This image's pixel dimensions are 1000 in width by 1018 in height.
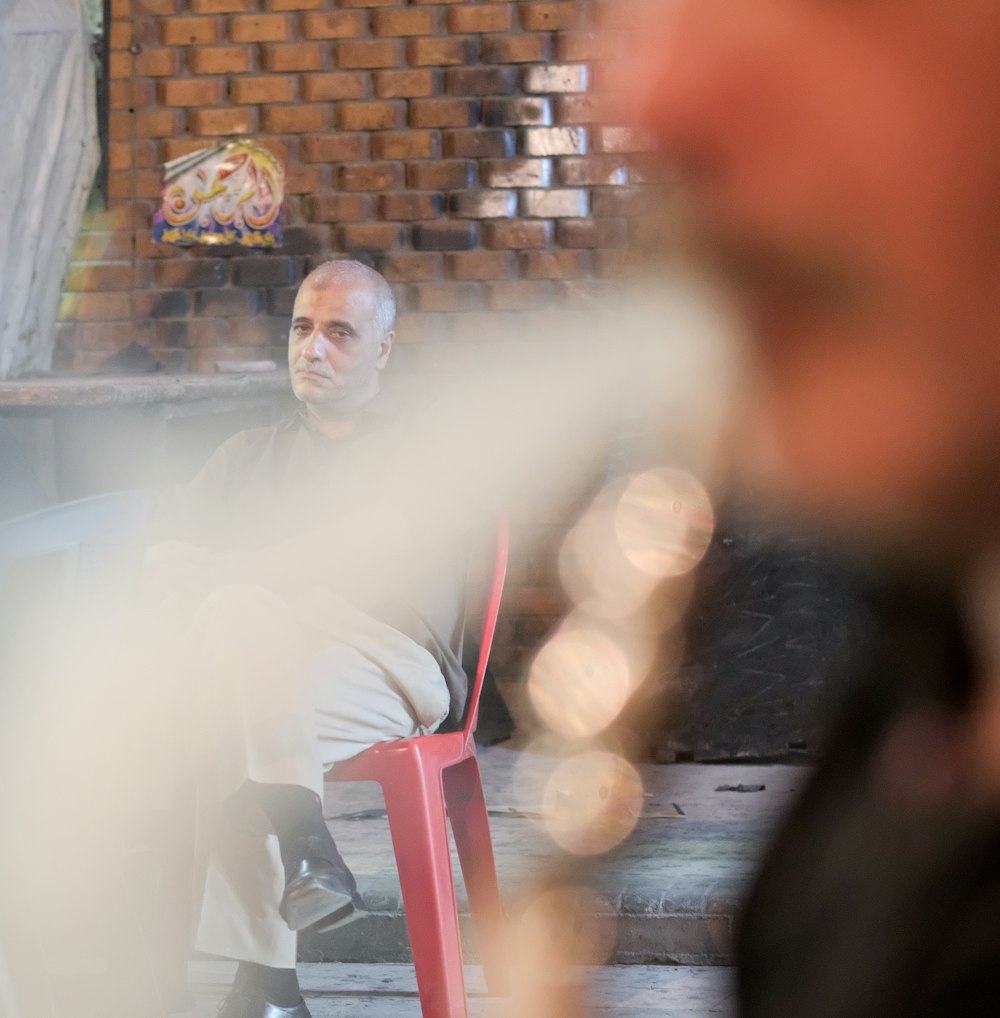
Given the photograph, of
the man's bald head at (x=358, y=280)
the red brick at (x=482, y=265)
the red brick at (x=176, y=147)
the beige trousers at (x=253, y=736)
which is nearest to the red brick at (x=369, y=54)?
the red brick at (x=176, y=147)

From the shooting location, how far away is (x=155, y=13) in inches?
154

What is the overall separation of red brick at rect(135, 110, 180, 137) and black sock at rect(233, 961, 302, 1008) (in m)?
2.58

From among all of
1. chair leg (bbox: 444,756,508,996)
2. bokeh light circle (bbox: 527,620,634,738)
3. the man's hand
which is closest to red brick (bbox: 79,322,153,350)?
bokeh light circle (bbox: 527,620,634,738)

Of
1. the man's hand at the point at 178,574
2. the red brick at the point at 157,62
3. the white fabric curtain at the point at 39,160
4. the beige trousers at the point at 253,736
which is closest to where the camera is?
the beige trousers at the point at 253,736

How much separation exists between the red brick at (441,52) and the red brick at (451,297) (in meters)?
0.61

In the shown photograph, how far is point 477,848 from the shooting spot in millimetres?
2375

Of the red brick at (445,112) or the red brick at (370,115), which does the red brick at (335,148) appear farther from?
the red brick at (445,112)

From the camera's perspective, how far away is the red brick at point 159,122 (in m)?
3.92

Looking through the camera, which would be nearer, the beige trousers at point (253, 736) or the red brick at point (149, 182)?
the beige trousers at point (253, 736)

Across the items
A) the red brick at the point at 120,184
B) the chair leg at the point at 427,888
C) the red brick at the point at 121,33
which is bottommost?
the chair leg at the point at 427,888

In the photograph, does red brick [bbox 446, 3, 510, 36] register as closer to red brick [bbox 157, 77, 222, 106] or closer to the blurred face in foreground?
red brick [bbox 157, 77, 222, 106]

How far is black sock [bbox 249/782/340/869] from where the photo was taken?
2.03m

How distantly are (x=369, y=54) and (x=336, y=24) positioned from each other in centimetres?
13

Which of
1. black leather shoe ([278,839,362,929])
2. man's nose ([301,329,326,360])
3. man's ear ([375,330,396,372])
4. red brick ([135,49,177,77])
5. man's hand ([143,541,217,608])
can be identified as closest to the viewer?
black leather shoe ([278,839,362,929])
